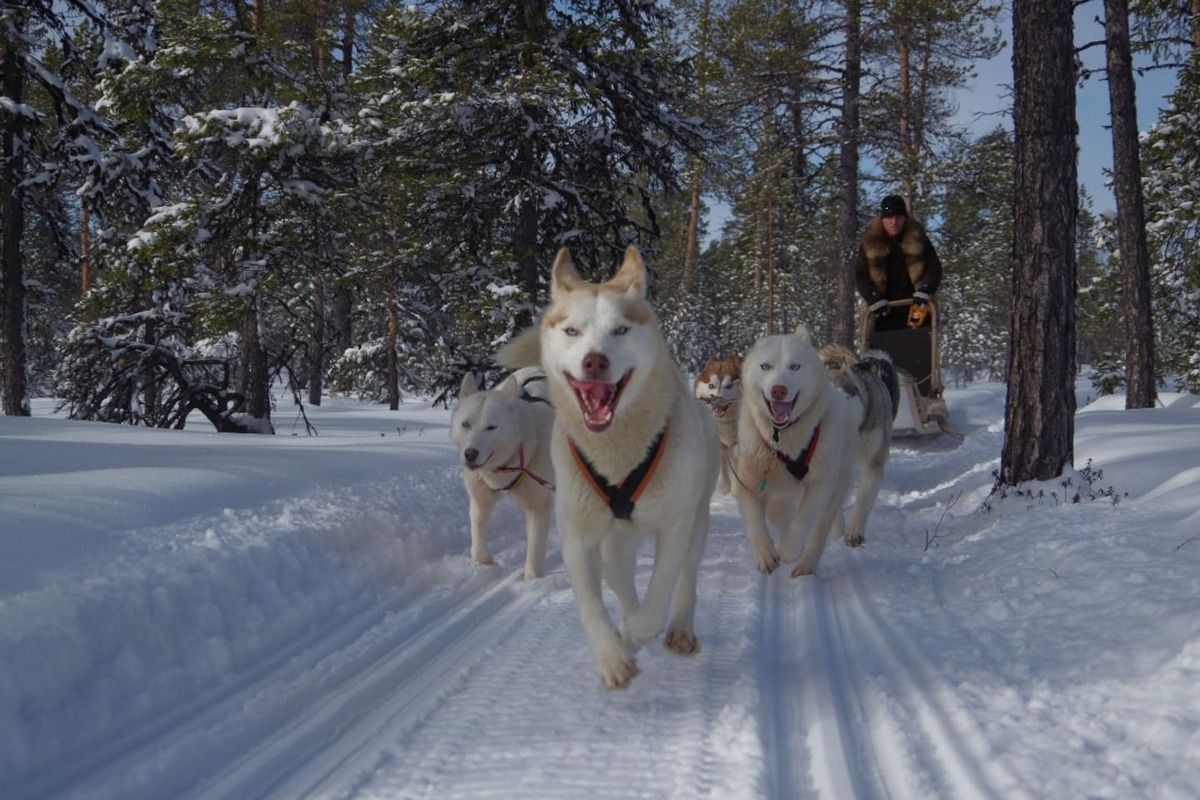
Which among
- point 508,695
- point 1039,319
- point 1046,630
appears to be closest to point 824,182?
point 1039,319

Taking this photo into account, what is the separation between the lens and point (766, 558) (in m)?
4.38

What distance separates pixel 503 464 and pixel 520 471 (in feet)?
0.43

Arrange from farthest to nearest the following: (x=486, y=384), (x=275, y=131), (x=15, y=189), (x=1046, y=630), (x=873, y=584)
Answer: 1. (x=486, y=384)
2. (x=15, y=189)
3. (x=275, y=131)
4. (x=873, y=584)
5. (x=1046, y=630)

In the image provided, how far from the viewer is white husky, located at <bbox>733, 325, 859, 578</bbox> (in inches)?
174

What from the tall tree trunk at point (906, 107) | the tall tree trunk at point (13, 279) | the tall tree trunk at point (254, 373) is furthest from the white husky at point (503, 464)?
the tall tree trunk at point (906, 107)

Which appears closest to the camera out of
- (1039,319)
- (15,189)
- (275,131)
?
(1039,319)

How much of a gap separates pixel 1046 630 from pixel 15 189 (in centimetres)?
1236

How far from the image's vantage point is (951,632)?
10.9 feet

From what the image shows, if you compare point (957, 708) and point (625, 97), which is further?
point (625, 97)

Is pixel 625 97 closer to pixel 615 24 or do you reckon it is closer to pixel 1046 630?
pixel 615 24

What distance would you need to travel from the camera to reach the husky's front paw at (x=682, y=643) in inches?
122

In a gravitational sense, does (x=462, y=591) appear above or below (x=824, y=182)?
below

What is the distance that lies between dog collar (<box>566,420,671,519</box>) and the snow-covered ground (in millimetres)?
664

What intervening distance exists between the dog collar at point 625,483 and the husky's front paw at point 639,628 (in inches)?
15.0
